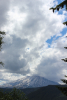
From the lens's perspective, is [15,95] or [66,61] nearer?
[66,61]

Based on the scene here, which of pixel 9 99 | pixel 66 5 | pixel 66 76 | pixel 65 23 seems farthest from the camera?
pixel 9 99

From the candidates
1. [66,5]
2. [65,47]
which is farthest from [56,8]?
[65,47]

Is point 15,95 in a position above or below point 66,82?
below

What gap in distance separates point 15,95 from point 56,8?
2618cm

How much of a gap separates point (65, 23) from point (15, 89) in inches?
949

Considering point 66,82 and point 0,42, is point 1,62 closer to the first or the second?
point 0,42

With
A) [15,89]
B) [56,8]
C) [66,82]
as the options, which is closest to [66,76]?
[66,82]

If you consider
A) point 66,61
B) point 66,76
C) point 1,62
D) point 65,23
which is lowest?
point 66,76

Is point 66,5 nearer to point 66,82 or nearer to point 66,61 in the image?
point 66,61

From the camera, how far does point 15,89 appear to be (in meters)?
29.3

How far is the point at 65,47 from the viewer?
15.6 metres

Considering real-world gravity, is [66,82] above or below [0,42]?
below

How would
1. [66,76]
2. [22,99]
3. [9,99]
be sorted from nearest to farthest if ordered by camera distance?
[66,76]
[9,99]
[22,99]

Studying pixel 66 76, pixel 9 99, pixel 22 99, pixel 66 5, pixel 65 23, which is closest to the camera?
pixel 66 5
